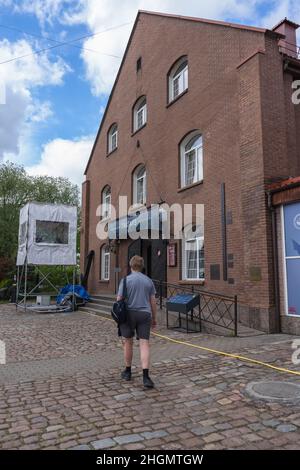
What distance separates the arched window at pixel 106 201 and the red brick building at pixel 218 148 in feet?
7.15

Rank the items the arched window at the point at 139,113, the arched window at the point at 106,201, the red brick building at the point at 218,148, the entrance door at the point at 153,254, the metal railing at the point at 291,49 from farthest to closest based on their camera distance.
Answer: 1. the arched window at the point at 106,201
2. the arched window at the point at 139,113
3. the entrance door at the point at 153,254
4. the metal railing at the point at 291,49
5. the red brick building at the point at 218,148

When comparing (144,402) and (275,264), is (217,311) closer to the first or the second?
(275,264)

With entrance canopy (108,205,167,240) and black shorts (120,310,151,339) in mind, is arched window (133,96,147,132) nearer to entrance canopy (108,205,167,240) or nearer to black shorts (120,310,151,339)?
entrance canopy (108,205,167,240)

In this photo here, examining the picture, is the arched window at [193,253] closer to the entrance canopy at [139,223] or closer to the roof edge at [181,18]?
the entrance canopy at [139,223]

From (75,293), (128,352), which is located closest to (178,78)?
(75,293)

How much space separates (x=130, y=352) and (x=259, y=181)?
21.6 ft

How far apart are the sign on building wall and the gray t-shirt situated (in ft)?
17.1

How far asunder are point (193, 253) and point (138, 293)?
828 centimetres

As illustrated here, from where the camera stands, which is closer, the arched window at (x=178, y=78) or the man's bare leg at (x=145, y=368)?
the man's bare leg at (x=145, y=368)

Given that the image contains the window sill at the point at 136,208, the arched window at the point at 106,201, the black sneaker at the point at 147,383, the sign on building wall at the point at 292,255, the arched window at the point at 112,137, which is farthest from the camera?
the arched window at the point at 112,137

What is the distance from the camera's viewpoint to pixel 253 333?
33.2 feet

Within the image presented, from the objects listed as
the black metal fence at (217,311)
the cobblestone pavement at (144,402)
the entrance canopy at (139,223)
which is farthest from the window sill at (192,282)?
the cobblestone pavement at (144,402)

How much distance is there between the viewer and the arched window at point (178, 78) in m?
15.6

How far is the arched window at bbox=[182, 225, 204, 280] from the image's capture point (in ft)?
44.5
